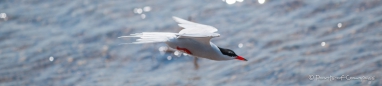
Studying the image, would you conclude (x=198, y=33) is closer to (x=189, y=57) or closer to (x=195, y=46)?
(x=195, y=46)

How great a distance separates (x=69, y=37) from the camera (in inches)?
357

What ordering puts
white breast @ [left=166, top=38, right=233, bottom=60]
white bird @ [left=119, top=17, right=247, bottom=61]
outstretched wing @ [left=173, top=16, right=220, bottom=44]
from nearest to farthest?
outstretched wing @ [left=173, top=16, right=220, bottom=44], white bird @ [left=119, top=17, right=247, bottom=61], white breast @ [left=166, top=38, right=233, bottom=60]

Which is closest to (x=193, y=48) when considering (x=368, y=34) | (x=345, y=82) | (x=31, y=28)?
(x=345, y=82)

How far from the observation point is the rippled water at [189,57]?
7.37m

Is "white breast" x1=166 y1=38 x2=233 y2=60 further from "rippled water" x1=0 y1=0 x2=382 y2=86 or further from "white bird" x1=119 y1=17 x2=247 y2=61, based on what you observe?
"rippled water" x1=0 y1=0 x2=382 y2=86

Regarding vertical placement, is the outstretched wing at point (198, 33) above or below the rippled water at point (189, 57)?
below

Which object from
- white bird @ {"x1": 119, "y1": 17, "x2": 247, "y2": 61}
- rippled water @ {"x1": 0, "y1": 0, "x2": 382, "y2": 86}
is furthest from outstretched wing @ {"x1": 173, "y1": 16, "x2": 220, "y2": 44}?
rippled water @ {"x1": 0, "y1": 0, "x2": 382, "y2": 86}

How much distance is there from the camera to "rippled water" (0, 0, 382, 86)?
7.37 metres

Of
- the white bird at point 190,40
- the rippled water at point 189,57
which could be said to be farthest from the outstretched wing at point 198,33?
the rippled water at point 189,57

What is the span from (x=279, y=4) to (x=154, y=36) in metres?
4.68

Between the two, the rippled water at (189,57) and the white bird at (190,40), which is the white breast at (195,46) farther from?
the rippled water at (189,57)

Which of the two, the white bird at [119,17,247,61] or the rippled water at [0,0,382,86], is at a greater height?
the rippled water at [0,0,382,86]

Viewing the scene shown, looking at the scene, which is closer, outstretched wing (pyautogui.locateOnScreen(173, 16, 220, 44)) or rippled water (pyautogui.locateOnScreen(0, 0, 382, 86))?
outstretched wing (pyautogui.locateOnScreen(173, 16, 220, 44))

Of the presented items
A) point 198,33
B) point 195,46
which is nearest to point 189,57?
point 195,46
